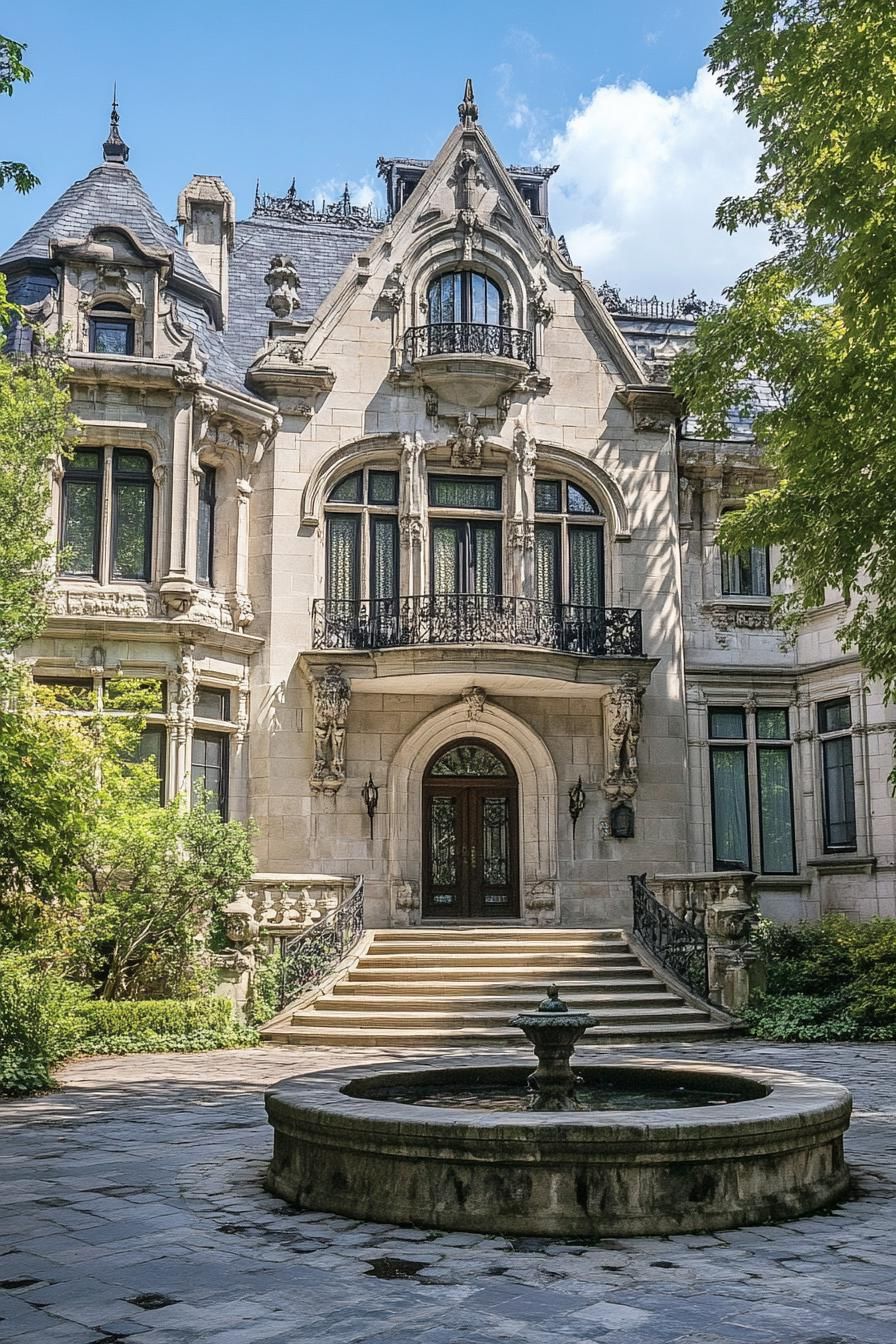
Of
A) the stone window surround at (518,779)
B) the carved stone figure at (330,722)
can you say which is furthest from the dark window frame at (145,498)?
the stone window surround at (518,779)

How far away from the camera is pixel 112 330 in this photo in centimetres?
2258

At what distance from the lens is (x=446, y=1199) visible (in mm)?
7590

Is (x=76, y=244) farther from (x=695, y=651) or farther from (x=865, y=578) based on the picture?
(x=865, y=578)

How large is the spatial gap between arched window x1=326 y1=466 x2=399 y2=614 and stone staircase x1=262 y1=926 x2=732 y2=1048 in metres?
6.06

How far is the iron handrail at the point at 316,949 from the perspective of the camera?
18.8 meters

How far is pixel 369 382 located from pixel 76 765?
10.1 meters

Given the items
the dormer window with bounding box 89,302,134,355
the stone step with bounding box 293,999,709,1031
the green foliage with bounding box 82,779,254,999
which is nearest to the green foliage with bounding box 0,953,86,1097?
the green foliage with bounding box 82,779,254,999

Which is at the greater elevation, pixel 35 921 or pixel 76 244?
pixel 76 244

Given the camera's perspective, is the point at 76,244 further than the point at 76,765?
Yes

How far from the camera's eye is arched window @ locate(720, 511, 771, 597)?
25281mm

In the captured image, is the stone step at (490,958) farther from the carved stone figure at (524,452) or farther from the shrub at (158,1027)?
the carved stone figure at (524,452)

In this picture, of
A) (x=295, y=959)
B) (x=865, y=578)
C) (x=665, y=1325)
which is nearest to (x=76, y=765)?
(x=295, y=959)

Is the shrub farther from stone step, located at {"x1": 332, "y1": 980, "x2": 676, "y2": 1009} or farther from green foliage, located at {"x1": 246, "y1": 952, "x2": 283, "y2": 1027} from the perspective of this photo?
stone step, located at {"x1": 332, "y1": 980, "x2": 676, "y2": 1009}

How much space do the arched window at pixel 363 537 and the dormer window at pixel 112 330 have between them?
425 cm
